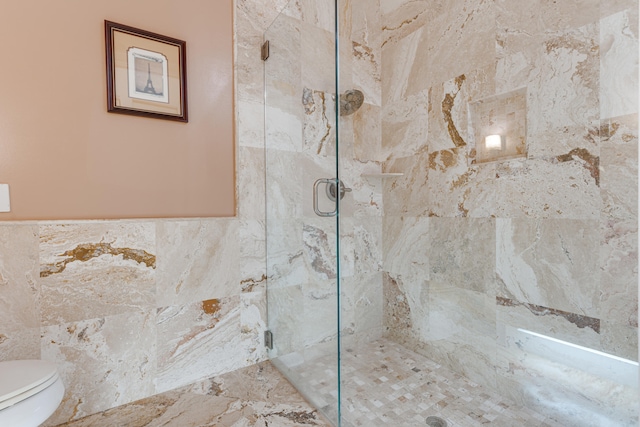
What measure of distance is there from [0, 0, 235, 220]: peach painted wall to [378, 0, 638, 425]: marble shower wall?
4.08ft

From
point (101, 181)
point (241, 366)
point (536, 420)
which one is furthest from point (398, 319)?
point (101, 181)

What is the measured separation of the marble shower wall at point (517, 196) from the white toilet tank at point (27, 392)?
1906mm

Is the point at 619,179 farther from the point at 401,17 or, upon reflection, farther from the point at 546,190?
the point at 401,17

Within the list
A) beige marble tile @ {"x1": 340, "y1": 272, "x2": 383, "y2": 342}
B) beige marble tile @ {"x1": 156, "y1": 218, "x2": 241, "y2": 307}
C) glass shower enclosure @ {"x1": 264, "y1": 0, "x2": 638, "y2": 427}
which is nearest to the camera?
glass shower enclosure @ {"x1": 264, "y1": 0, "x2": 638, "y2": 427}

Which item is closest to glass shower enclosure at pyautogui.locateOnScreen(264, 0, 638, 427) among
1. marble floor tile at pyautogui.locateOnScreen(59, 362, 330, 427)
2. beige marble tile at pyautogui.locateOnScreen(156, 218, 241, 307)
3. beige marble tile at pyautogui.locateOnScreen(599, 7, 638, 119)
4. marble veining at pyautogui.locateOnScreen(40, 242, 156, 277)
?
beige marble tile at pyautogui.locateOnScreen(599, 7, 638, 119)

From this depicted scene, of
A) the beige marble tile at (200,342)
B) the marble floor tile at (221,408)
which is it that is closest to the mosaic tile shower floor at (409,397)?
the marble floor tile at (221,408)

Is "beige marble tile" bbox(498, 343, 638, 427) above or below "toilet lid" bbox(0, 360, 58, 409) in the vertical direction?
below

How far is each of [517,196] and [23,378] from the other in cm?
215

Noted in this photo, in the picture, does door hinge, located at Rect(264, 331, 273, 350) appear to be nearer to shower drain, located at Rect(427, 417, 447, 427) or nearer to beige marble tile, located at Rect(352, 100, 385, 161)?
shower drain, located at Rect(427, 417, 447, 427)

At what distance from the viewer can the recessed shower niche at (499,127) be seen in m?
1.61

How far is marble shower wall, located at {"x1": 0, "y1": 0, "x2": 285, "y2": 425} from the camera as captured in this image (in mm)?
1337

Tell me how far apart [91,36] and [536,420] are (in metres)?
2.71

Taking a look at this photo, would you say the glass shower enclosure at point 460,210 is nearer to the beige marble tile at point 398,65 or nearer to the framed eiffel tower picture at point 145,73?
the beige marble tile at point 398,65

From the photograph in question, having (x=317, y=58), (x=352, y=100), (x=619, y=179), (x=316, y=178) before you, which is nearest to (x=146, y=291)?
(x=316, y=178)
